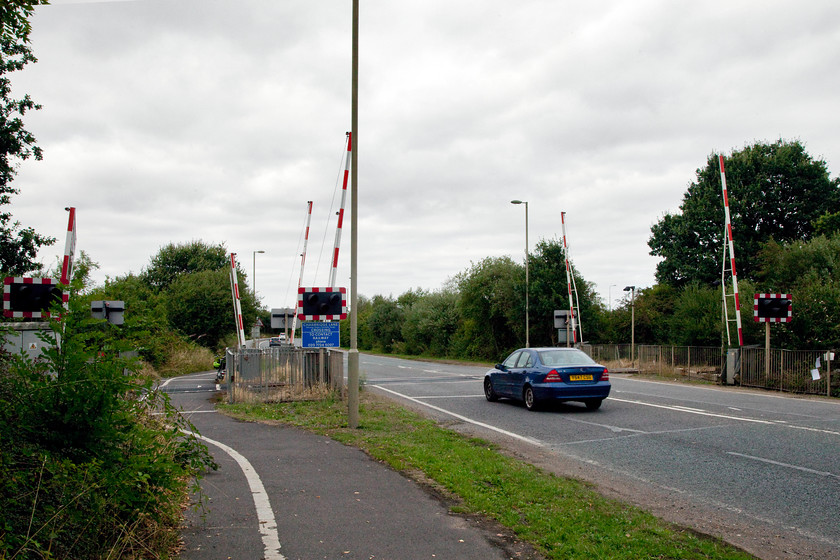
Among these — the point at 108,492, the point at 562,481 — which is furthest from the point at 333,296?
the point at 108,492

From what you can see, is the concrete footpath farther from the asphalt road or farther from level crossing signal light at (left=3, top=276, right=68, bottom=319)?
level crossing signal light at (left=3, top=276, right=68, bottom=319)

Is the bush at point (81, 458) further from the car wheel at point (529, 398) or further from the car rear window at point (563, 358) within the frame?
the car rear window at point (563, 358)

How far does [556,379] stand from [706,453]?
5.26m

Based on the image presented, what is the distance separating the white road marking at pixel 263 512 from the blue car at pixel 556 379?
25.5 ft

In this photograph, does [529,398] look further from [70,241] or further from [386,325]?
[386,325]

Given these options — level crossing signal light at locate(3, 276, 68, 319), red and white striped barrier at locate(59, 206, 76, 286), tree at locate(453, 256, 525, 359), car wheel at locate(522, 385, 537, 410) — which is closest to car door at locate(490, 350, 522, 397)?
car wheel at locate(522, 385, 537, 410)

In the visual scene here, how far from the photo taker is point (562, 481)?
25.8ft

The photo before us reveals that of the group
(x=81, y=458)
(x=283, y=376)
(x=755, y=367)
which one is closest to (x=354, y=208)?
(x=283, y=376)

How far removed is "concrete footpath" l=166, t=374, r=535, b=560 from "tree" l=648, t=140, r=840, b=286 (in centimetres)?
3957

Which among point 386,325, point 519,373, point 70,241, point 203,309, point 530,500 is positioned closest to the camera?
point 530,500

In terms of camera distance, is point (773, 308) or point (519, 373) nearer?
point (519, 373)

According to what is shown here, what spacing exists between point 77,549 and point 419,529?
272 centimetres

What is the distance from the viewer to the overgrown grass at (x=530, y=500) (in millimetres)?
5371

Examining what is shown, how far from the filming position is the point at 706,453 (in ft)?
32.3
